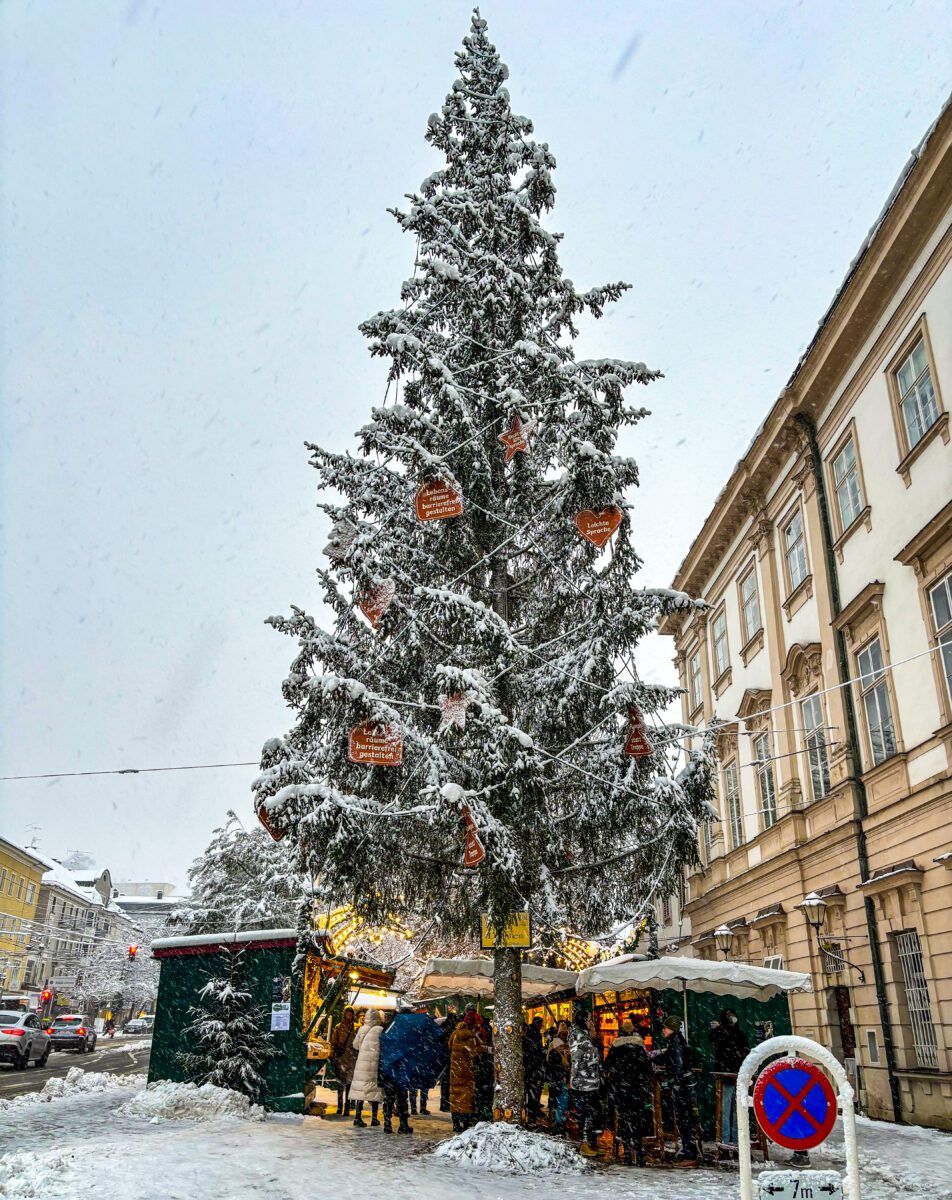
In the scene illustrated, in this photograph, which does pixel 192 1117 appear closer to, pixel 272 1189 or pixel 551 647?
pixel 272 1189

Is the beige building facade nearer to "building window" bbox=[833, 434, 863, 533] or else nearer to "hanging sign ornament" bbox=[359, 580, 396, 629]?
"building window" bbox=[833, 434, 863, 533]

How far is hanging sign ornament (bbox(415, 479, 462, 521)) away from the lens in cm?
1295

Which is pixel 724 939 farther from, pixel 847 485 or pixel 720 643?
pixel 847 485

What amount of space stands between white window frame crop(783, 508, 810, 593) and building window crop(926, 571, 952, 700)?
5.88 meters

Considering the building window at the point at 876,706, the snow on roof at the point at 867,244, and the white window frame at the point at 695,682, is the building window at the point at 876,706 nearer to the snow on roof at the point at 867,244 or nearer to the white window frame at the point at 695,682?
the snow on roof at the point at 867,244

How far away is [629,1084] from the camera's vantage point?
11594 millimetres

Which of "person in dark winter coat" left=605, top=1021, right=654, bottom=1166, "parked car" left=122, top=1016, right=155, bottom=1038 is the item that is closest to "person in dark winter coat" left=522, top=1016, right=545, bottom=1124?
"person in dark winter coat" left=605, top=1021, right=654, bottom=1166

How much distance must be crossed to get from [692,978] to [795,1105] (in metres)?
7.70

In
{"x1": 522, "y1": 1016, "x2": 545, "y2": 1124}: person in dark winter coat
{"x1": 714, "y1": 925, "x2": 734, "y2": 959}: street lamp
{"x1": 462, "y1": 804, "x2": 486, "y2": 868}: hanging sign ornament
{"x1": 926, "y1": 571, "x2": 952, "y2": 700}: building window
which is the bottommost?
{"x1": 522, "y1": 1016, "x2": 545, "y2": 1124}: person in dark winter coat

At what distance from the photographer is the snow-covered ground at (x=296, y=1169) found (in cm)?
837

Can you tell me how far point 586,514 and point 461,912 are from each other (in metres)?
Answer: 5.51

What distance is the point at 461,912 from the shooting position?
13359mm

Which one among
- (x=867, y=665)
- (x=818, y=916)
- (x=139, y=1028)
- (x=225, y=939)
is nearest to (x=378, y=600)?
(x=225, y=939)

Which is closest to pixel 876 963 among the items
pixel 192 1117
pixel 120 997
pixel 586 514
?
pixel 586 514
